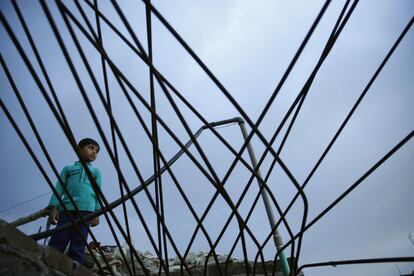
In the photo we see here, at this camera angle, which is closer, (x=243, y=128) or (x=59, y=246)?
(x=59, y=246)

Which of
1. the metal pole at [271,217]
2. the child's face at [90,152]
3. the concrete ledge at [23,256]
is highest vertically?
the child's face at [90,152]

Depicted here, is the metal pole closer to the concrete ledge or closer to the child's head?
the concrete ledge

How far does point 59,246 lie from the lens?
7.33ft

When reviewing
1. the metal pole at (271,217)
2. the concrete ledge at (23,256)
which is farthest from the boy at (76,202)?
the metal pole at (271,217)

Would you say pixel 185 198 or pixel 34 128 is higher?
pixel 34 128

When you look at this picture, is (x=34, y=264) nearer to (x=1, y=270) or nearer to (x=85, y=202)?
(x=1, y=270)

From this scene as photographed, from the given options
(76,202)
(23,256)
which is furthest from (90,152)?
(23,256)

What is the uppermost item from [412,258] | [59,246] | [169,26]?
[169,26]

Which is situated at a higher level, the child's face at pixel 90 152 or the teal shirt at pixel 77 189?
the child's face at pixel 90 152

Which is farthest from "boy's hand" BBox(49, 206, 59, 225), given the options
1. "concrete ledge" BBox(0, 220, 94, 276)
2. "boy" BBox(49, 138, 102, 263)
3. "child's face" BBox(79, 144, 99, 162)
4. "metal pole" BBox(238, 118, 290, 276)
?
"metal pole" BBox(238, 118, 290, 276)

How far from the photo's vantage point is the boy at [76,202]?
88.9 inches

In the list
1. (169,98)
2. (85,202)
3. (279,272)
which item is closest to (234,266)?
(279,272)

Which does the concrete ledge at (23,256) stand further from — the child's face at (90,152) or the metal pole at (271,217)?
the child's face at (90,152)

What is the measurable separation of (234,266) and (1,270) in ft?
8.77
